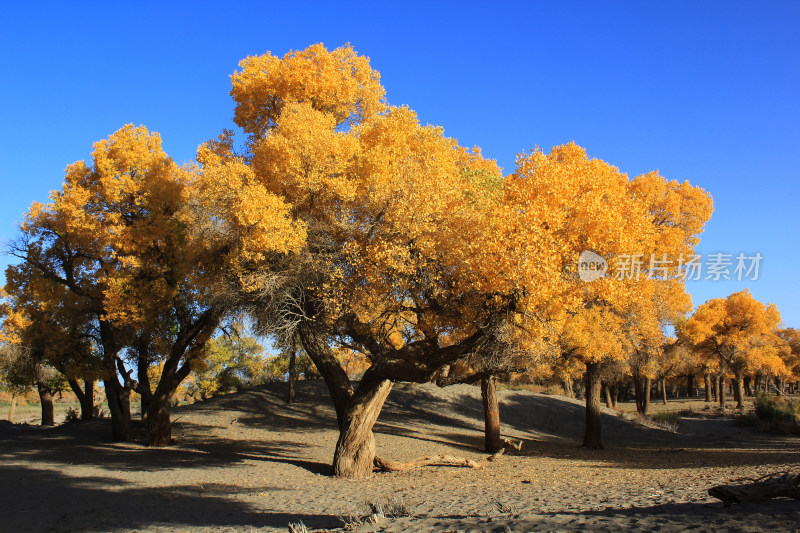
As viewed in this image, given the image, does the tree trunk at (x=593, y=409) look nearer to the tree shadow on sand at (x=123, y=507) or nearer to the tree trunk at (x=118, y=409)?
the tree shadow on sand at (x=123, y=507)

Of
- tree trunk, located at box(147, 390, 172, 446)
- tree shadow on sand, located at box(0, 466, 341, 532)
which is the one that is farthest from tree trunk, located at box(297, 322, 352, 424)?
tree trunk, located at box(147, 390, 172, 446)

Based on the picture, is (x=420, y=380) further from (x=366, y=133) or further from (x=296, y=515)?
(x=366, y=133)

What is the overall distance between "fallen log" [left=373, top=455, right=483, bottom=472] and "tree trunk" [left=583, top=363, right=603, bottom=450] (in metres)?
7.13

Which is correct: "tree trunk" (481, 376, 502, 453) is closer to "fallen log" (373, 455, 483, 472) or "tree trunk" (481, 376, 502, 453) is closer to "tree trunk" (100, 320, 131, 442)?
"fallen log" (373, 455, 483, 472)

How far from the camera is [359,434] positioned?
43.7 ft

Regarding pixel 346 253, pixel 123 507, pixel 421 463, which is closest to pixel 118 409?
pixel 123 507

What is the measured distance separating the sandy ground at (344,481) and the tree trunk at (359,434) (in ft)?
1.80

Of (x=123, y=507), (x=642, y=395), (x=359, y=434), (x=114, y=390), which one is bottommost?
(x=642, y=395)

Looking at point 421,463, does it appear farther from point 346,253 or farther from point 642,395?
point 642,395

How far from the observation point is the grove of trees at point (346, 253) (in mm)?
9898

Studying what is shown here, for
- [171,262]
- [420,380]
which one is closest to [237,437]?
[171,262]

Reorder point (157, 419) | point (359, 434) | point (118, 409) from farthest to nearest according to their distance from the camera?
point (118, 409), point (157, 419), point (359, 434)

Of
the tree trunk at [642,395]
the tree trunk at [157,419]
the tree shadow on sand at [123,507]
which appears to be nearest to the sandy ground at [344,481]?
the tree shadow on sand at [123,507]

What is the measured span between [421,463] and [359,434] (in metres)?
2.22
